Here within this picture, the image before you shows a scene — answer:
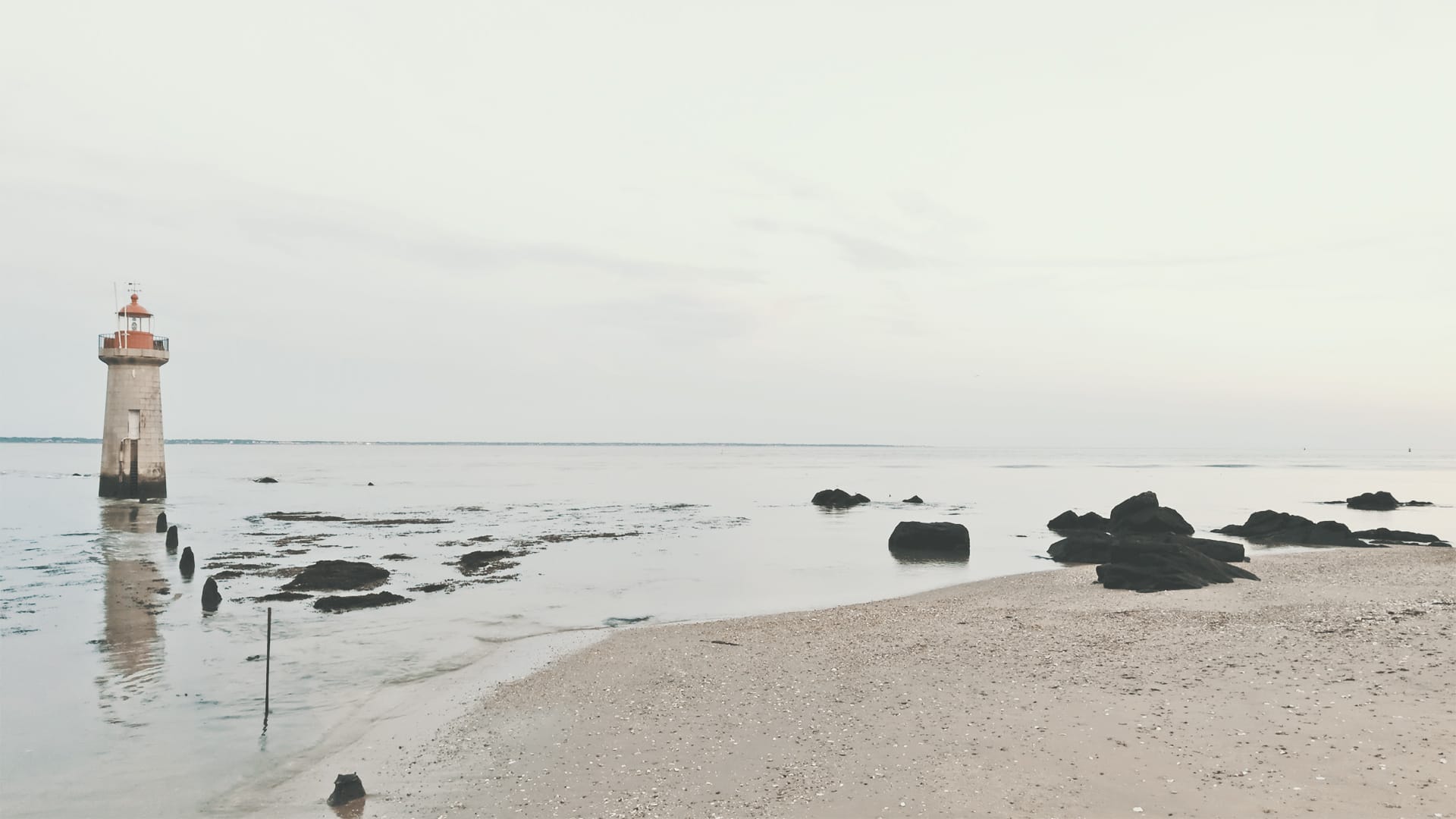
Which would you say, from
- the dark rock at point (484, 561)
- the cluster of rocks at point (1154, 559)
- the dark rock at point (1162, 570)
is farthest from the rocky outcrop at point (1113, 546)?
the dark rock at point (484, 561)

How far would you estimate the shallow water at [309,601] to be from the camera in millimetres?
14000

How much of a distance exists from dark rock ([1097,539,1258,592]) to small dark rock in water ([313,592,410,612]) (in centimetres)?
2251

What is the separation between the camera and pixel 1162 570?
2477 centimetres

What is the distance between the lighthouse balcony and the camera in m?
55.8

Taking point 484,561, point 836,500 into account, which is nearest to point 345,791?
point 484,561

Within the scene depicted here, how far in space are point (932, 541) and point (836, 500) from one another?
107 ft

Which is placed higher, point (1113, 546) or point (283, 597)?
point (1113, 546)

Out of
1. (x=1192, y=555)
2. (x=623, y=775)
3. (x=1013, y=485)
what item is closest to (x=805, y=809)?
(x=623, y=775)

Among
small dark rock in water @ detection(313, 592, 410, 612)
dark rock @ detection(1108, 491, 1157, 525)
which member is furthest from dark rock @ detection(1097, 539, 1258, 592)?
small dark rock in water @ detection(313, 592, 410, 612)

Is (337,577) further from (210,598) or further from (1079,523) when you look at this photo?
(1079,523)

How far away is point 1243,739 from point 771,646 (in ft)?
31.9

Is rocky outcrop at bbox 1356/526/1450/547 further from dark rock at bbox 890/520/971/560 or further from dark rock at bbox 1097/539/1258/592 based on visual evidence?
dark rock at bbox 1097/539/1258/592

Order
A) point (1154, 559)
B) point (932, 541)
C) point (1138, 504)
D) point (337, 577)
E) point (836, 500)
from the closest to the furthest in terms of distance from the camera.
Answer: point (1154, 559), point (337, 577), point (1138, 504), point (932, 541), point (836, 500)

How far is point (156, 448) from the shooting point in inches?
2333
